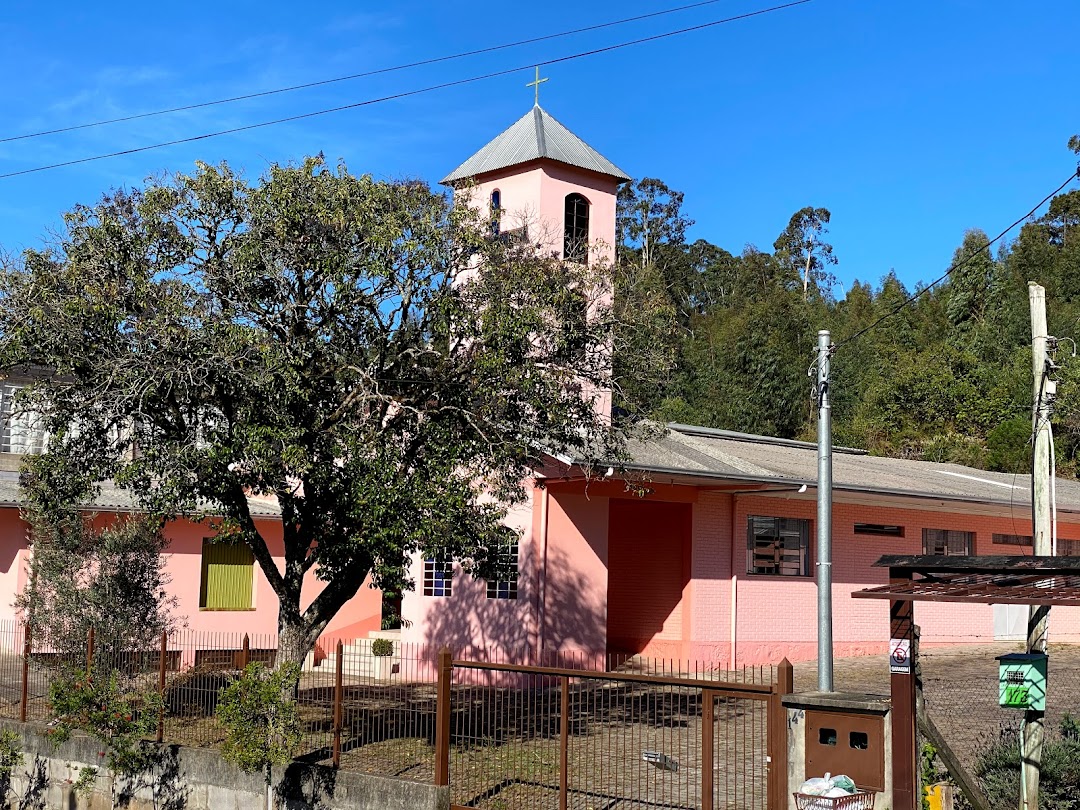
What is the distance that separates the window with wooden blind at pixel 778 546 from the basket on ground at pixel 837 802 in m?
13.2

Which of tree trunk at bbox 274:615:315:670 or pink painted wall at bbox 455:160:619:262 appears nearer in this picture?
tree trunk at bbox 274:615:315:670

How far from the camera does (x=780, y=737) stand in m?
8.96

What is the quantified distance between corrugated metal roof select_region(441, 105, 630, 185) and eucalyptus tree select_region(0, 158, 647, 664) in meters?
7.96

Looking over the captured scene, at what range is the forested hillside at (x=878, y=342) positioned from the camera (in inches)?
1799

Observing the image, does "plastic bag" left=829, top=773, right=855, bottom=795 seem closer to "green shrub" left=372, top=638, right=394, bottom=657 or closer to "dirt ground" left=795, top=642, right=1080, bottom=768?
"dirt ground" left=795, top=642, right=1080, bottom=768

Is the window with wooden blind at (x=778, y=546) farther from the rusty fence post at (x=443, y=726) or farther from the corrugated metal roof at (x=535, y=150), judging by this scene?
the rusty fence post at (x=443, y=726)

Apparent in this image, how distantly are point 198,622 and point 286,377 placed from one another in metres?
13.3

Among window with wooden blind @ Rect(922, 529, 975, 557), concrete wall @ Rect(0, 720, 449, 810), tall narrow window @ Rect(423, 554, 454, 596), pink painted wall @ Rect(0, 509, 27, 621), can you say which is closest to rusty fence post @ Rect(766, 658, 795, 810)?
concrete wall @ Rect(0, 720, 449, 810)

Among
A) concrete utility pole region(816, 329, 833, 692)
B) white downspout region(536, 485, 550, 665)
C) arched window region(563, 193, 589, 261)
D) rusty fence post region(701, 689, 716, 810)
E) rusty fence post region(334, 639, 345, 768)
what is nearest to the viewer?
rusty fence post region(701, 689, 716, 810)

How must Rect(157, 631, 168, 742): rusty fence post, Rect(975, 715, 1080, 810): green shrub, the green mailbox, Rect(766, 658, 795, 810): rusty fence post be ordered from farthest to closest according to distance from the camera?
Rect(157, 631, 168, 742): rusty fence post → Rect(975, 715, 1080, 810): green shrub → Rect(766, 658, 795, 810): rusty fence post → the green mailbox

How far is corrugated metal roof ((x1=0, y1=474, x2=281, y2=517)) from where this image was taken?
2061 cm

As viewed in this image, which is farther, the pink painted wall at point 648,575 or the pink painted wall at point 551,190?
the pink painted wall at point 648,575

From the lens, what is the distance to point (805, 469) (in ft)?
74.6

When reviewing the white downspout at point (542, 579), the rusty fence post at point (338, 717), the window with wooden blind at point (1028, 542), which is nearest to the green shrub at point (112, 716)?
the rusty fence post at point (338, 717)
